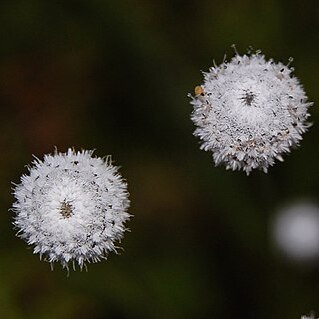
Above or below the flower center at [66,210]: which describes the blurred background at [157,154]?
above

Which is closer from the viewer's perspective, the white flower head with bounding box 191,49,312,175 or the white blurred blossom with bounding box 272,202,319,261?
the white flower head with bounding box 191,49,312,175

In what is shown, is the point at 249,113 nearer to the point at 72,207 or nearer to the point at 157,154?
the point at 72,207

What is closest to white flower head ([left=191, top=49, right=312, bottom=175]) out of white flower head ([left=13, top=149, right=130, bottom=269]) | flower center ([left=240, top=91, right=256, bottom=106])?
flower center ([left=240, top=91, right=256, bottom=106])

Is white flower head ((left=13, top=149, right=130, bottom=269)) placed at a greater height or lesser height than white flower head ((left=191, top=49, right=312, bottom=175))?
lesser

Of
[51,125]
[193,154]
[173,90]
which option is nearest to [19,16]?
[51,125]

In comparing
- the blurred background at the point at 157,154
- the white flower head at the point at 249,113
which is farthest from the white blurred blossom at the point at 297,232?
the white flower head at the point at 249,113

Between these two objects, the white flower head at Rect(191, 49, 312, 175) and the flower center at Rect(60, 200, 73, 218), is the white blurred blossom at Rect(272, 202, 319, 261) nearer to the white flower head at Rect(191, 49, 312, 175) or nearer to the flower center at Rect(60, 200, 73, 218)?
the white flower head at Rect(191, 49, 312, 175)

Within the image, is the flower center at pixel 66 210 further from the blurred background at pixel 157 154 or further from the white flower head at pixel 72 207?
the blurred background at pixel 157 154

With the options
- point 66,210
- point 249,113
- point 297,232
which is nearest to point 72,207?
point 66,210
